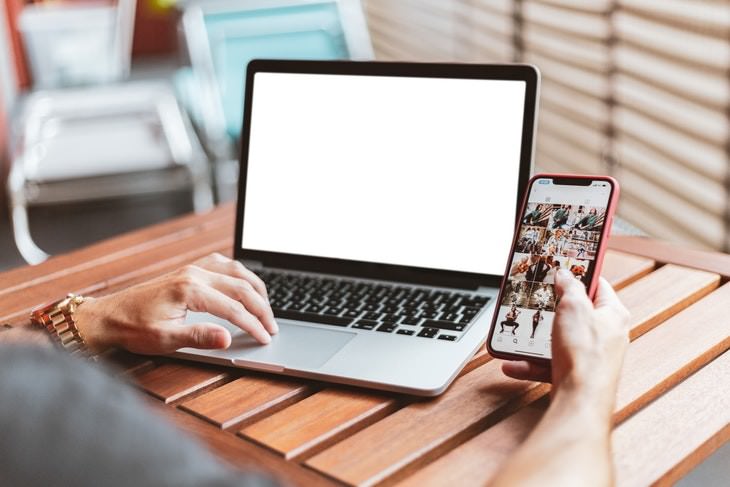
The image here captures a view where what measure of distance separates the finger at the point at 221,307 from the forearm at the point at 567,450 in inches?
16.2

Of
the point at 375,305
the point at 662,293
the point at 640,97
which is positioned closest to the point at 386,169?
the point at 375,305

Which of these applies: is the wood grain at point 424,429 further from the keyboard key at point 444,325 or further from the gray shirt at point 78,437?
the gray shirt at point 78,437

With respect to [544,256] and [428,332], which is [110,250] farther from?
[544,256]

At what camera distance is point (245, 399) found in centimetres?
94

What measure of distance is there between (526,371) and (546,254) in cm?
14

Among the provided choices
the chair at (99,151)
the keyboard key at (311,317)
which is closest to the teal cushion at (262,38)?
the chair at (99,151)

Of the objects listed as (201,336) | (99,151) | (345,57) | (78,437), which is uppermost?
(78,437)

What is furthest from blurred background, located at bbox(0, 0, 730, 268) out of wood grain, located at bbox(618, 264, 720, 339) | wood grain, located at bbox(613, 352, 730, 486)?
wood grain, located at bbox(613, 352, 730, 486)

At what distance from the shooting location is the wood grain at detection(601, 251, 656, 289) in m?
1.24

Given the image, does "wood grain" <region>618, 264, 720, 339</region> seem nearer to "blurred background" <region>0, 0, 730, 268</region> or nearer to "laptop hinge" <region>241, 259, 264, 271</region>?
"blurred background" <region>0, 0, 730, 268</region>

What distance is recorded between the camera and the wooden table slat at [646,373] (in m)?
0.78

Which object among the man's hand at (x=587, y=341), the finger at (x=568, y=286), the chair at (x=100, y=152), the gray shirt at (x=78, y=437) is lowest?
the chair at (x=100, y=152)

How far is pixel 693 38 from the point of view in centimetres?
208

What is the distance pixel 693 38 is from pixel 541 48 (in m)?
0.86
